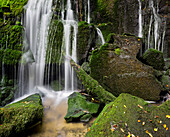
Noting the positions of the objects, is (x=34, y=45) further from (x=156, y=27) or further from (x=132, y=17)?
(x=156, y=27)

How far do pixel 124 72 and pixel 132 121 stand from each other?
7.99ft

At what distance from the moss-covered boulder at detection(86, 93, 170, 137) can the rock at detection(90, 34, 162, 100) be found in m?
1.72

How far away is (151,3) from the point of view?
829 centimetres

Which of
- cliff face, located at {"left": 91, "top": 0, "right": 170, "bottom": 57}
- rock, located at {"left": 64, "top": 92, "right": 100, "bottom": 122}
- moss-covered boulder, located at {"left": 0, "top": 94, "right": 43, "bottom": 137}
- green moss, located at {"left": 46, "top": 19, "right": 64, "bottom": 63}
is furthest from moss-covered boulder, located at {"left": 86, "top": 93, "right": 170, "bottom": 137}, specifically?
cliff face, located at {"left": 91, "top": 0, "right": 170, "bottom": 57}

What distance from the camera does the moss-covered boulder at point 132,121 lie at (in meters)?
1.75

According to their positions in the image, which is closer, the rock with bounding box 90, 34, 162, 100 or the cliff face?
the rock with bounding box 90, 34, 162, 100

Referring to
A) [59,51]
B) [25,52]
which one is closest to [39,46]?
[25,52]

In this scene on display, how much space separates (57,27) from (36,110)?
5.27 m

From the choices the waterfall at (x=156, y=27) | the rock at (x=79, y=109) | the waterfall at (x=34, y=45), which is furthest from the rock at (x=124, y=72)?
the waterfall at (x=156, y=27)

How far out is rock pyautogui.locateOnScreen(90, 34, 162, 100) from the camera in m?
3.91

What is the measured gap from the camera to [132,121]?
6.26 ft

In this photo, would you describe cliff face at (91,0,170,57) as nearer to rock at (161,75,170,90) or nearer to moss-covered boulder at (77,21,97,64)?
moss-covered boulder at (77,21,97,64)

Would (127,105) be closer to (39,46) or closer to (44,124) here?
(44,124)

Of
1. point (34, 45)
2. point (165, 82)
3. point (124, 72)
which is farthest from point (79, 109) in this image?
point (34, 45)
